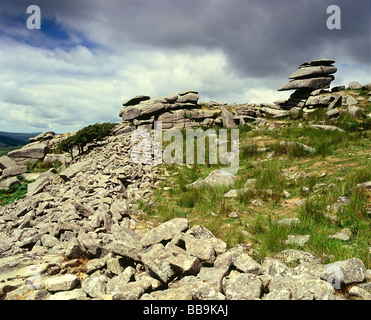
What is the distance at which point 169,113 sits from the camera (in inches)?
934

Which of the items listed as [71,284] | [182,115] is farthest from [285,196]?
[182,115]

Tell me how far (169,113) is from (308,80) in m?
15.3

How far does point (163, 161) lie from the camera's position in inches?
544

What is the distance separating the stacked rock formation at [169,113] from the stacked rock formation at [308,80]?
8.63m

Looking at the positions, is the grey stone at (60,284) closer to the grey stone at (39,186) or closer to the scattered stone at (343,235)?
the scattered stone at (343,235)

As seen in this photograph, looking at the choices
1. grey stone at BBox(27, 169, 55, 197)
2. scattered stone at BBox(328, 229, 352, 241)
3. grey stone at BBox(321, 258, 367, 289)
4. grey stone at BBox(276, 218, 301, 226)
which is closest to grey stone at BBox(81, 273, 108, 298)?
grey stone at BBox(321, 258, 367, 289)

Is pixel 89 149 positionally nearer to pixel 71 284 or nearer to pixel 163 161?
pixel 163 161

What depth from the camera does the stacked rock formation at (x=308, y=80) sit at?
83.3ft

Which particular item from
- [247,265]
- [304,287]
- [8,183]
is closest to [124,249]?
[247,265]

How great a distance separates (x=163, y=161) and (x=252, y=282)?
35.6 ft

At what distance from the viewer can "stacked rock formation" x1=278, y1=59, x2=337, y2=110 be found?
83.3 ft

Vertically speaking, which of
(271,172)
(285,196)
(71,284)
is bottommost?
(71,284)

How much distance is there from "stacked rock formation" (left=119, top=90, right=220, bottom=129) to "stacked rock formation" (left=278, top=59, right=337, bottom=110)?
8633 millimetres

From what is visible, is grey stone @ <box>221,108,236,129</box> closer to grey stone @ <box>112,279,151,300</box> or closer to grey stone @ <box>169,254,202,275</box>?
grey stone @ <box>169,254,202,275</box>
